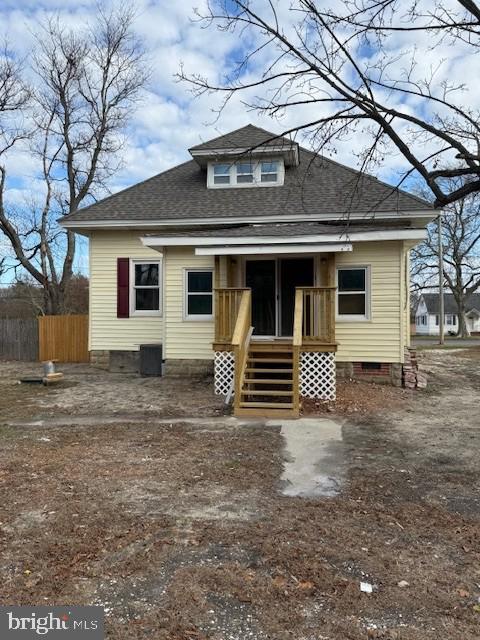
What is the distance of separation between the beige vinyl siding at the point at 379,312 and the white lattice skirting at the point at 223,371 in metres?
2.82

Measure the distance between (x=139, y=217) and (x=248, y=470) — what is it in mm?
8784

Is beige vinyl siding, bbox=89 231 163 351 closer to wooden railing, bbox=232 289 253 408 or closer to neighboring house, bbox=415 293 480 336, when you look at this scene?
wooden railing, bbox=232 289 253 408

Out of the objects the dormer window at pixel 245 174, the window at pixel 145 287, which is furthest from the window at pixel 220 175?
the window at pixel 145 287

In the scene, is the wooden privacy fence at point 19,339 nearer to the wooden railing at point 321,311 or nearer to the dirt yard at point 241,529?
the dirt yard at point 241,529

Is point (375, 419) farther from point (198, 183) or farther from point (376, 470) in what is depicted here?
point (198, 183)

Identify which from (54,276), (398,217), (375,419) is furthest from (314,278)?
(54,276)

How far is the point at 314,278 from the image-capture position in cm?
1121

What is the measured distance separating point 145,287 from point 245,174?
4303mm

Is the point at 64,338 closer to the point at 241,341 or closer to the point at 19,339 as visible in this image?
the point at 19,339

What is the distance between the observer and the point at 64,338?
16.5 m

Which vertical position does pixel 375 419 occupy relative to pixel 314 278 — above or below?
below

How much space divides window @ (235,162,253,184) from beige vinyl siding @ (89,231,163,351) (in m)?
3.27

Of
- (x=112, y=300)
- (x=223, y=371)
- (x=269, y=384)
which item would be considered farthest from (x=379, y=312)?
(x=112, y=300)

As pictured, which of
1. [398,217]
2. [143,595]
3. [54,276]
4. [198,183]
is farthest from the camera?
[54,276]
